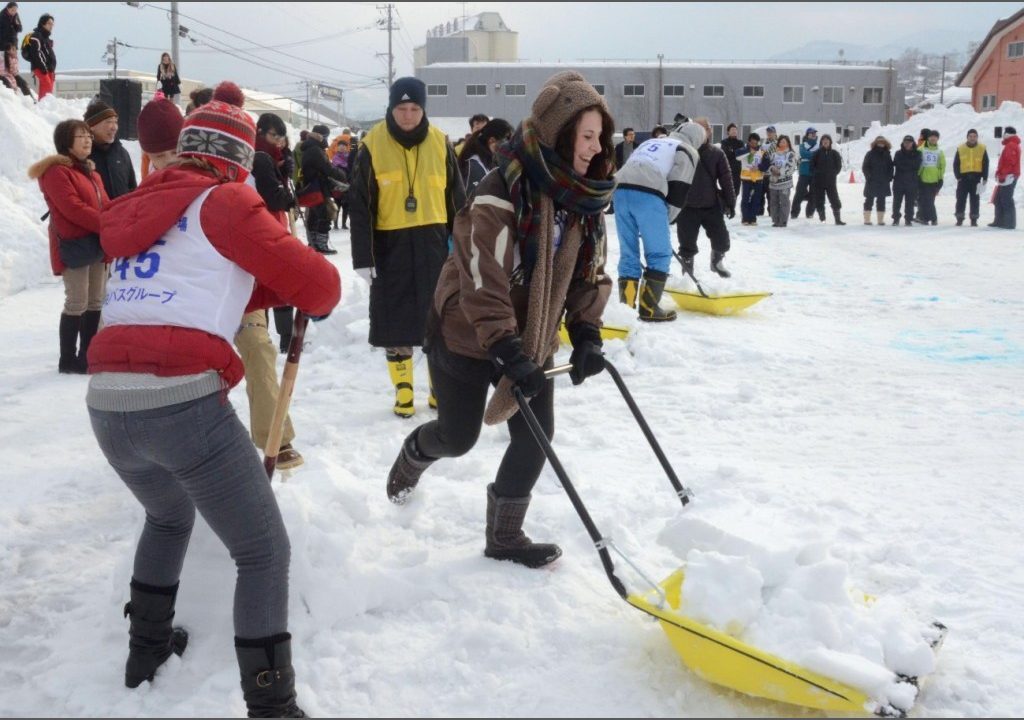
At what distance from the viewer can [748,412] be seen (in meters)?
5.42

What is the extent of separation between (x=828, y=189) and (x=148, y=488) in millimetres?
17328

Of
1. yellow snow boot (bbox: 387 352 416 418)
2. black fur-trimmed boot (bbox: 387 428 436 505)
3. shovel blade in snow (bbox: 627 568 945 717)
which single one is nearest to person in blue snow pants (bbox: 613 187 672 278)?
yellow snow boot (bbox: 387 352 416 418)

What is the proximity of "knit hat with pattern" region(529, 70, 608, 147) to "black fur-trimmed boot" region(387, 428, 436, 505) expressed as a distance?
1328 millimetres

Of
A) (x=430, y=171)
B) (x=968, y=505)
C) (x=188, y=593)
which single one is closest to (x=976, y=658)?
(x=968, y=505)

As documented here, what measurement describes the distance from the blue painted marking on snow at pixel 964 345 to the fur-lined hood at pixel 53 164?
6.26 metres

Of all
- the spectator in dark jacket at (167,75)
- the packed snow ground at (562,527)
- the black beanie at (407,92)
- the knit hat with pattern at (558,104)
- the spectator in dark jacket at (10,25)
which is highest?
the spectator in dark jacket at (10,25)

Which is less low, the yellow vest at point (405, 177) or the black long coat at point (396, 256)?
the yellow vest at point (405, 177)

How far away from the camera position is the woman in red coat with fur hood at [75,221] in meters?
5.85

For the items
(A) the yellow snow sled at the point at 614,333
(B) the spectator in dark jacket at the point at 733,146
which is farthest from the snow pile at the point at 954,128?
(A) the yellow snow sled at the point at 614,333

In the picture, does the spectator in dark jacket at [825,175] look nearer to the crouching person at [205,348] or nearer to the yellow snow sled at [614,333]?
the yellow snow sled at [614,333]

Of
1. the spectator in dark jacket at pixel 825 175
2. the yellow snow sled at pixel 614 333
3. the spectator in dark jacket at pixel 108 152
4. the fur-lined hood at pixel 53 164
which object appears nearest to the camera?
the fur-lined hood at pixel 53 164

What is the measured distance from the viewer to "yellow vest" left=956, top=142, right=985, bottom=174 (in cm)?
1634

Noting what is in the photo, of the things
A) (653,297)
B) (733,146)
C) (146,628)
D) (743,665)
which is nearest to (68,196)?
(146,628)

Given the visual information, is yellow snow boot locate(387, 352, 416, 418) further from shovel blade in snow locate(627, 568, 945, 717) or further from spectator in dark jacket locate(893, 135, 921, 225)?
spectator in dark jacket locate(893, 135, 921, 225)
